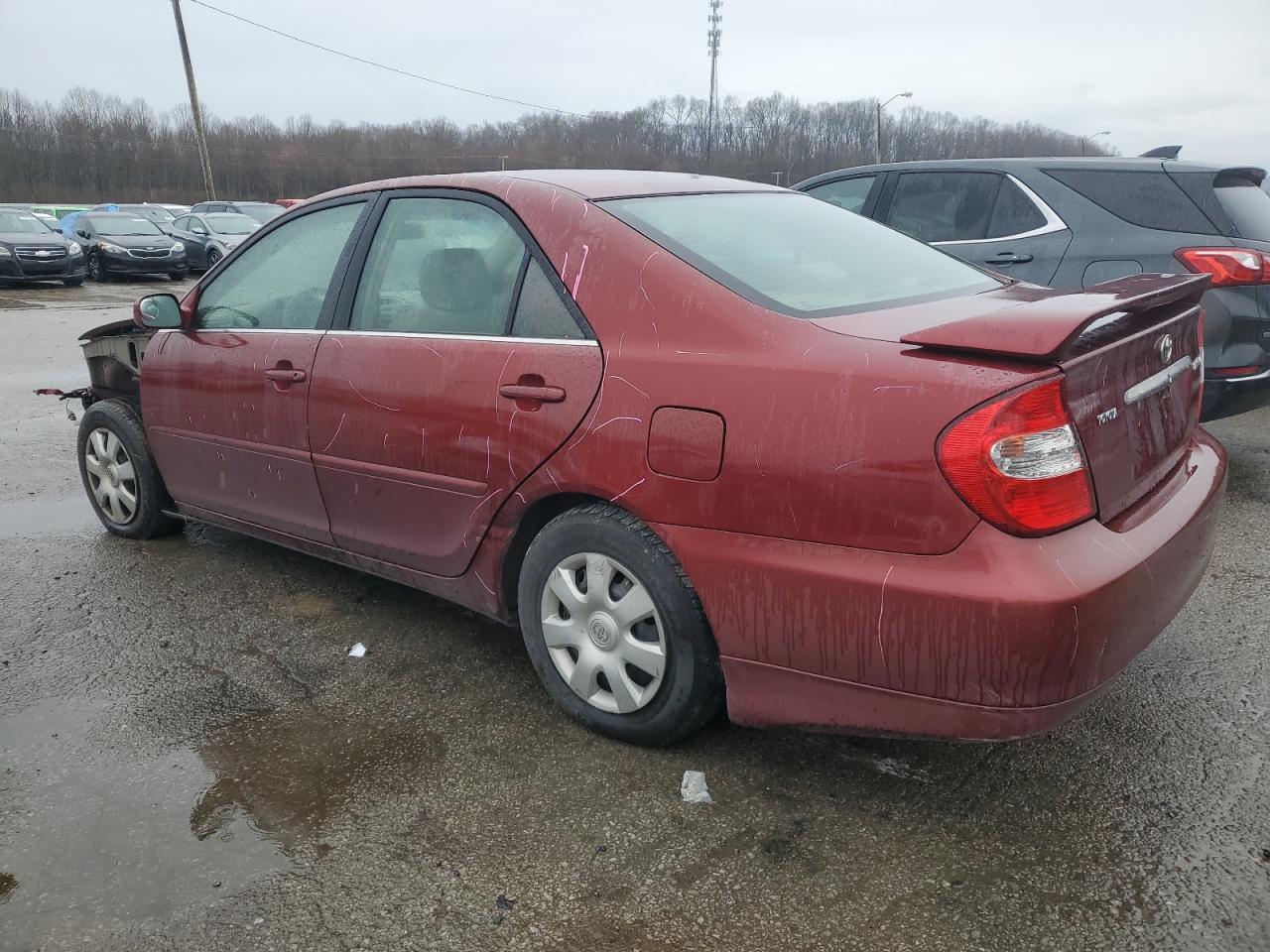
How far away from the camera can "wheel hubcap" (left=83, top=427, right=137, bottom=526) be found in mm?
4582

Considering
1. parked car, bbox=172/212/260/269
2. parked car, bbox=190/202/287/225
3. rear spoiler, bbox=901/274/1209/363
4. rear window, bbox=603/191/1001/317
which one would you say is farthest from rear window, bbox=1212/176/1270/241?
parked car, bbox=190/202/287/225

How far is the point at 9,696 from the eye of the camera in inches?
125

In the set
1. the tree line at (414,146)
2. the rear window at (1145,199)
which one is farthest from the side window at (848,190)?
the tree line at (414,146)

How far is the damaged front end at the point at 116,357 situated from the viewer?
4.61 m

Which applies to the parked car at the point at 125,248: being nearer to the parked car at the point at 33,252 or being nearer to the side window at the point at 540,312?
the parked car at the point at 33,252

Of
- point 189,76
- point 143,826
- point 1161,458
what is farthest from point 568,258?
point 189,76

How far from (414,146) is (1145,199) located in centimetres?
5363

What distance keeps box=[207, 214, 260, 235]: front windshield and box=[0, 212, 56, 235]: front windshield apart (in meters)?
3.92

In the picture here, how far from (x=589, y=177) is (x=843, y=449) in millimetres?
Result: 1471

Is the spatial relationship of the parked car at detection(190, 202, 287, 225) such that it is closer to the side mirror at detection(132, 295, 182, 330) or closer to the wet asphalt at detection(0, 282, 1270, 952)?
the side mirror at detection(132, 295, 182, 330)

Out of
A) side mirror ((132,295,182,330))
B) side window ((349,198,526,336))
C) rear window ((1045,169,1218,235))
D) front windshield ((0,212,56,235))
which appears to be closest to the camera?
side window ((349,198,526,336))

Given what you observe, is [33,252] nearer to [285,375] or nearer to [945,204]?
[945,204]

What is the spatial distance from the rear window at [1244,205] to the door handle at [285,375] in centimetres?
440

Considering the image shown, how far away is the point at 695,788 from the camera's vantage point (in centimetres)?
256
